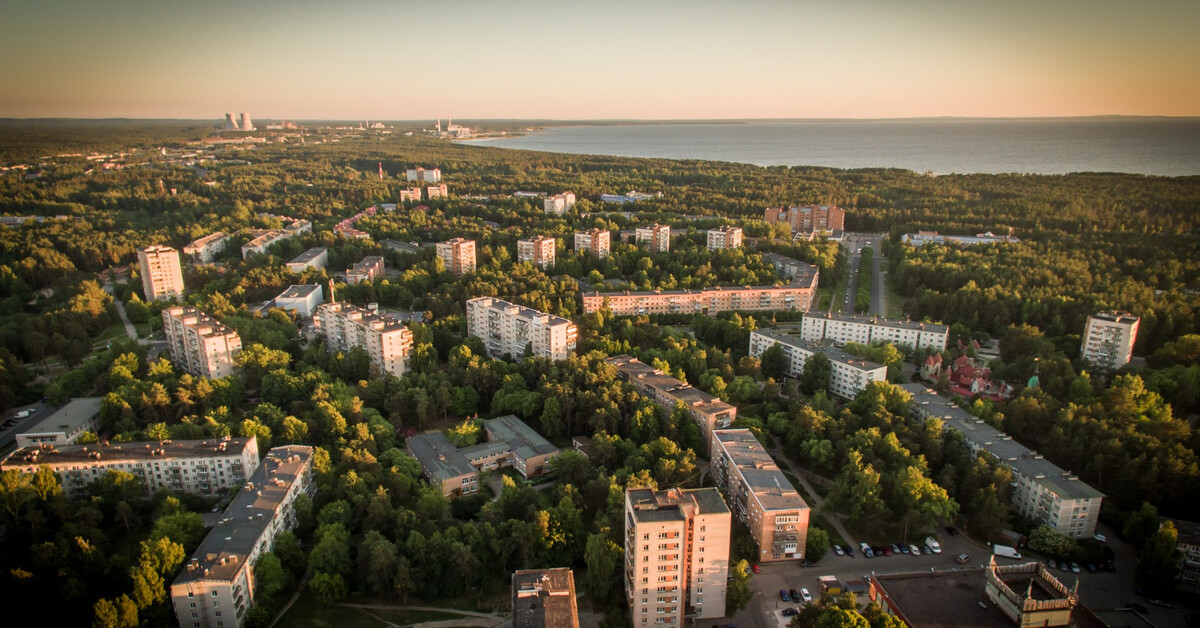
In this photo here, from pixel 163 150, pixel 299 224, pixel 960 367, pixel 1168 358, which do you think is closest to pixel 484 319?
pixel 960 367

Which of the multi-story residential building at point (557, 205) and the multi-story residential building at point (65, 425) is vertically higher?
the multi-story residential building at point (557, 205)

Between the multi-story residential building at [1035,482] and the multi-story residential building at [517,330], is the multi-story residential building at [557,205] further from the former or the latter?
the multi-story residential building at [1035,482]

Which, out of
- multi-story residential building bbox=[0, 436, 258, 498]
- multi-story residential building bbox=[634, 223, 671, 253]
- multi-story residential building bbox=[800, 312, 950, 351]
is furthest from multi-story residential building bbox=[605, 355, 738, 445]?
multi-story residential building bbox=[634, 223, 671, 253]

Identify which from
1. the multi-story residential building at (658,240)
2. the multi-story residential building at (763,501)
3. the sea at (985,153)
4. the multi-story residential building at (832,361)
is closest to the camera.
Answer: the multi-story residential building at (763,501)

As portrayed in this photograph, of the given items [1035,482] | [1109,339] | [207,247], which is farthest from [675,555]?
[207,247]

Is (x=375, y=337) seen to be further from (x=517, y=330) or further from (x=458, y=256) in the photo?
(x=458, y=256)

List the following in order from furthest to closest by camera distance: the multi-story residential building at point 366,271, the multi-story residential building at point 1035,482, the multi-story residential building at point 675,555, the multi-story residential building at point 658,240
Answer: the multi-story residential building at point 658,240, the multi-story residential building at point 366,271, the multi-story residential building at point 1035,482, the multi-story residential building at point 675,555

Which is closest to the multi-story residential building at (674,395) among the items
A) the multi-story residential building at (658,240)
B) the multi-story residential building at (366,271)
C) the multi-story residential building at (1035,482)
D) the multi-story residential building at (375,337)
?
the multi-story residential building at (1035,482)
